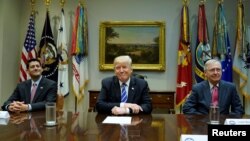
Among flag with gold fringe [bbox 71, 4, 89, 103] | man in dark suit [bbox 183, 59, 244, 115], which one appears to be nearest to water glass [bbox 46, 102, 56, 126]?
man in dark suit [bbox 183, 59, 244, 115]

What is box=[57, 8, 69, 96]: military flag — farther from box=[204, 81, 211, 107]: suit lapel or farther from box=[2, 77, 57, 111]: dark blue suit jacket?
box=[204, 81, 211, 107]: suit lapel

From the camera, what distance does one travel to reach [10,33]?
5449 millimetres

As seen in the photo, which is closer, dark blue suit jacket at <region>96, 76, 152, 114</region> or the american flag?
dark blue suit jacket at <region>96, 76, 152, 114</region>

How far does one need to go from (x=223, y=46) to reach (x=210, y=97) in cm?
237

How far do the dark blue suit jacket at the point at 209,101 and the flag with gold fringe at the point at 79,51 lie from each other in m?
2.82

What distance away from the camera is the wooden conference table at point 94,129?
1.75m

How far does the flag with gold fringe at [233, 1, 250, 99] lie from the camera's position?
513 centimetres

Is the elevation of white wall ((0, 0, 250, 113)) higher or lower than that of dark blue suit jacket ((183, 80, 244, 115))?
higher

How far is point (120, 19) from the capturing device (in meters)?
5.73

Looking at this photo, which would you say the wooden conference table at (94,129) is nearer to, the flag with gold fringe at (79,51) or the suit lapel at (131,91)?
the suit lapel at (131,91)

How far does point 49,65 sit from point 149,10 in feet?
6.91

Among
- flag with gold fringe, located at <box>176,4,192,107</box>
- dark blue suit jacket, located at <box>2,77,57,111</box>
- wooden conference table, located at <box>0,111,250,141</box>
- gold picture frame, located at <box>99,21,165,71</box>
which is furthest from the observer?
gold picture frame, located at <box>99,21,165,71</box>

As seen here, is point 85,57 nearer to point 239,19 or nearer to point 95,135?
point 239,19

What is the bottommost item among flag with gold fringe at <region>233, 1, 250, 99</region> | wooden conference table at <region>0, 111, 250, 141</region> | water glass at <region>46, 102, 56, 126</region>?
wooden conference table at <region>0, 111, 250, 141</region>
